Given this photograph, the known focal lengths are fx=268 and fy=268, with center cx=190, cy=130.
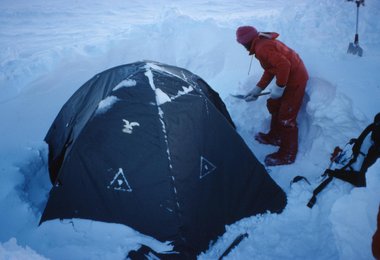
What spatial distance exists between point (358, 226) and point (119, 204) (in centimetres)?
194

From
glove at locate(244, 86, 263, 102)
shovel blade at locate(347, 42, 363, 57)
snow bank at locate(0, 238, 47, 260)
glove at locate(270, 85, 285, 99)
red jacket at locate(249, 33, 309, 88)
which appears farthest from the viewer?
shovel blade at locate(347, 42, 363, 57)

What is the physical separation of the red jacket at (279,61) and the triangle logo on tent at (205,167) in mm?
1397

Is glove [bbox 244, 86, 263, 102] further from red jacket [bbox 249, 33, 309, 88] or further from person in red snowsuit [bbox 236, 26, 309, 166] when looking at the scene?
red jacket [bbox 249, 33, 309, 88]

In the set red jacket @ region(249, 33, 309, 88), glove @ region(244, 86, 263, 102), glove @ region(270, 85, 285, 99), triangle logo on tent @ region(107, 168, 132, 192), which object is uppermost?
red jacket @ region(249, 33, 309, 88)

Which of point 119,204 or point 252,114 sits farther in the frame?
point 252,114

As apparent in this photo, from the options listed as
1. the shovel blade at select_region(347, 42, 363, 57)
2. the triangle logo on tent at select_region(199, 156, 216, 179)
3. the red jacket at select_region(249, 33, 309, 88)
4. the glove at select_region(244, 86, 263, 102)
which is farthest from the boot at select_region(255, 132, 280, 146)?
the shovel blade at select_region(347, 42, 363, 57)

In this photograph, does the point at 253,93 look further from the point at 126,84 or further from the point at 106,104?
the point at 106,104

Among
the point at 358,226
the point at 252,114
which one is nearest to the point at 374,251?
the point at 358,226

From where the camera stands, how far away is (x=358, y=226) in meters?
2.03

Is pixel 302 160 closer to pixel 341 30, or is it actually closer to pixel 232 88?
pixel 232 88

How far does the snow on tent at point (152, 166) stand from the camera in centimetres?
233

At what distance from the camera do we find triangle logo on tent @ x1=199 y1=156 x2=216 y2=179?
2.46 metres

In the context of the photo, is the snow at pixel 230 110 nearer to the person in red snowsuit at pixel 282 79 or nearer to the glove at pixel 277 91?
the person in red snowsuit at pixel 282 79

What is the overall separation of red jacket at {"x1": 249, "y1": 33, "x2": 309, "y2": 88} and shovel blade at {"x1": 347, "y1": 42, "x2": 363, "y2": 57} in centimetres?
170
